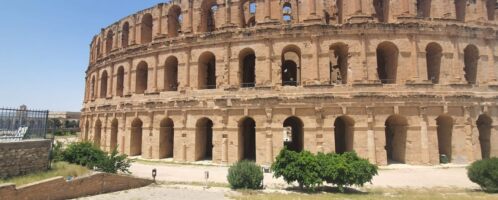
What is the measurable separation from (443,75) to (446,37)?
9.38 ft

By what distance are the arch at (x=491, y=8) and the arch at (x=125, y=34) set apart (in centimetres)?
3268

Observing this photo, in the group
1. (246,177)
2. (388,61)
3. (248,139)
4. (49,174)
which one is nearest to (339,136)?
(388,61)

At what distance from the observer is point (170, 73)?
26656mm

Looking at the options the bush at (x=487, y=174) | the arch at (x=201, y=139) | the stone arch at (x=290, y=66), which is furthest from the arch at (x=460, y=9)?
the arch at (x=201, y=139)

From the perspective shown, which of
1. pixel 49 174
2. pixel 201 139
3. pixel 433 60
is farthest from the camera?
pixel 201 139

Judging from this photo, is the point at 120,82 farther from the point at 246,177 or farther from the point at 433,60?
the point at 433,60

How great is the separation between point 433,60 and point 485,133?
6784 millimetres

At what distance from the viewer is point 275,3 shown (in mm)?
23359

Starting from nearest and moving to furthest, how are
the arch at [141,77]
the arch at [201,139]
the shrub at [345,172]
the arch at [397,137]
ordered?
the shrub at [345,172] < the arch at [397,137] < the arch at [201,139] < the arch at [141,77]

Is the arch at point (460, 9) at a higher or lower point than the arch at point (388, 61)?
higher

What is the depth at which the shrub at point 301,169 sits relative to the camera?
13617 millimetres

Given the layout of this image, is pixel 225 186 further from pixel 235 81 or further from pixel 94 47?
pixel 94 47

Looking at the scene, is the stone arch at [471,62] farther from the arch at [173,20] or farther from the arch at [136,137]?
the arch at [136,137]

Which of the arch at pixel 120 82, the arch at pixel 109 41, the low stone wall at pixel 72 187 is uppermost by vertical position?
the arch at pixel 109 41
